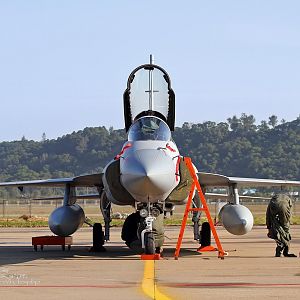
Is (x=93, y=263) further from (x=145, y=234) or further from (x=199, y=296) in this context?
(x=199, y=296)

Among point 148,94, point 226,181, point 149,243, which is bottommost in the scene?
point 149,243

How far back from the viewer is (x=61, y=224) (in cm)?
1902

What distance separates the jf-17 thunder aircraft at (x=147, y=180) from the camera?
15727mm

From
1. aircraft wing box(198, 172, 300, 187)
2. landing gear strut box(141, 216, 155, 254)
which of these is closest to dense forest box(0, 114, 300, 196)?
aircraft wing box(198, 172, 300, 187)

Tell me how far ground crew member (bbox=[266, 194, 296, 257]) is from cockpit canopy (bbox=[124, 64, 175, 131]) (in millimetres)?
3346

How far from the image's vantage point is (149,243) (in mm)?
16141

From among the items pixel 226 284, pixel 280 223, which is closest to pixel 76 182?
pixel 280 223

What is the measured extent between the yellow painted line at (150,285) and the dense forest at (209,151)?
13850 centimetres

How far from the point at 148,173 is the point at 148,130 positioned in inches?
74.9

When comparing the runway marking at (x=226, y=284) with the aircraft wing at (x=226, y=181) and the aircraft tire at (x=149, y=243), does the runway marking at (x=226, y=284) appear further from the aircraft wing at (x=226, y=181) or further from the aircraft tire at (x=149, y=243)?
the aircraft wing at (x=226, y=181)


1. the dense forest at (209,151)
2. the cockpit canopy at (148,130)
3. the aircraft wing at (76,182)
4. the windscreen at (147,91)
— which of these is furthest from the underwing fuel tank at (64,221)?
the dense forest at (209,151)

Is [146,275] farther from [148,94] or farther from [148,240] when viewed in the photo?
[148,94]

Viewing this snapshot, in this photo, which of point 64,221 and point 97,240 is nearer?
point 64,221

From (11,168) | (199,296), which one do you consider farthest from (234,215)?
(11,168)
